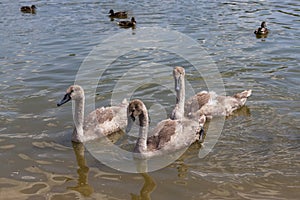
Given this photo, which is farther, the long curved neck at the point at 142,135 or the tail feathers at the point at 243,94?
the tail feathers at the point at 243,94

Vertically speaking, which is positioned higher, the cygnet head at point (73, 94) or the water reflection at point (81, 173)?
the cygnet head at point (73, 94)

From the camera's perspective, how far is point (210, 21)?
18969mm

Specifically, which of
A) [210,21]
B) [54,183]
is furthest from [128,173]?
[210,21]

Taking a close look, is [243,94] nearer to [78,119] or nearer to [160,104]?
[160,104]

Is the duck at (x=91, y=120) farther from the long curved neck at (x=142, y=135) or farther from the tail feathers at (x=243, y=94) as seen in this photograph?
the tail feathers at (x=243, y=94)

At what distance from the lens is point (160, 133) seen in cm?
895

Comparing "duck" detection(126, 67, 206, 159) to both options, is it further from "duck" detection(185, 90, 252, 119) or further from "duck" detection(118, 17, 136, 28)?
"duck" detection(118, 17, 136, 28)

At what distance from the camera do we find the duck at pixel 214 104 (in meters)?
10.4

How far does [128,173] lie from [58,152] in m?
1.60

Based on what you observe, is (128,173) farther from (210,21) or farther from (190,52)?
(210,21)

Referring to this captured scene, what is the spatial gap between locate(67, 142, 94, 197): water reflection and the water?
19mm

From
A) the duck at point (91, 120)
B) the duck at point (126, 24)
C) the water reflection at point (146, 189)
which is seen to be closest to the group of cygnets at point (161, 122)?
the duck at point (91, 120)

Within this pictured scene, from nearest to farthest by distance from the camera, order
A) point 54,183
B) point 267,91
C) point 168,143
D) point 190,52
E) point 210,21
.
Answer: point 54,183 → point 168,143 → point 267,91 → point 190,52 → point 210,21

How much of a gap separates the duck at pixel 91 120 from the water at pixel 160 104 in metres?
0.36
